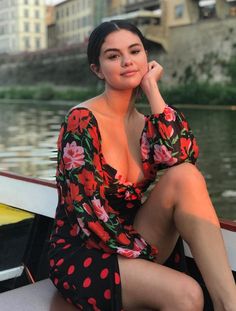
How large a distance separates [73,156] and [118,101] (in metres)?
0.17

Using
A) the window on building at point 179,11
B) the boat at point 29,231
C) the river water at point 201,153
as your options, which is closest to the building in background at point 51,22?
the window on building at point 179,11

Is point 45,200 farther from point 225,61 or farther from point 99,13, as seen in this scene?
point 99,13

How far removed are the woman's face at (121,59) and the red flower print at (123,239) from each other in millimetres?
308

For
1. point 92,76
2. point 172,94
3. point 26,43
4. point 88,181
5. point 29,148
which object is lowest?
point 172,94

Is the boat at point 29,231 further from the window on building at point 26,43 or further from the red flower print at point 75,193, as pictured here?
the window on building at point 26,43

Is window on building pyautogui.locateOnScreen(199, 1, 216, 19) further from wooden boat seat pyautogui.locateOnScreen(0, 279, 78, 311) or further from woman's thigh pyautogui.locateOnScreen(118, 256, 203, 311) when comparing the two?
woman's thigh pyautogui.locateOnScreen(118, 256, 203, 311)

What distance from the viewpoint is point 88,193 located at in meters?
0.98

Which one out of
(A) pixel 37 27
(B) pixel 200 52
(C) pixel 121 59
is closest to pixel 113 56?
(C) pixel 121 59

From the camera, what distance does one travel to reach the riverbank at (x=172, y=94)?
58.5 ft

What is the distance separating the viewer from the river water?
5.27 m

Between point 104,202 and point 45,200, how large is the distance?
1.75 feet

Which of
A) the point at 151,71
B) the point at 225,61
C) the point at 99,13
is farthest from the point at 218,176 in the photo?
the point at 99,13

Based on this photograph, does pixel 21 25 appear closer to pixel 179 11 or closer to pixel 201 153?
pixel 179 11

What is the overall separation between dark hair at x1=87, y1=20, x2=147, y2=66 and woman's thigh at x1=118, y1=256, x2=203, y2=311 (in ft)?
1.39
